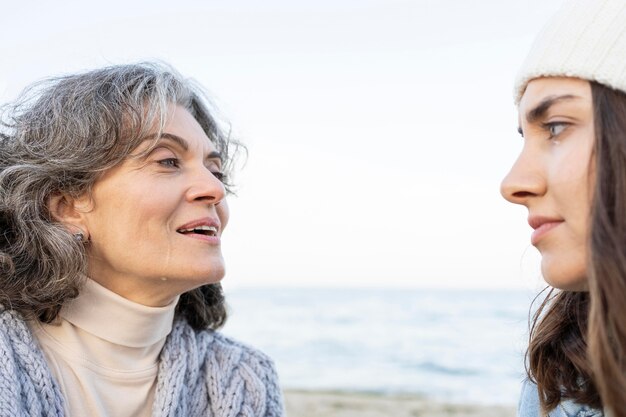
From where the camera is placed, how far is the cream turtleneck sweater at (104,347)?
273 cm

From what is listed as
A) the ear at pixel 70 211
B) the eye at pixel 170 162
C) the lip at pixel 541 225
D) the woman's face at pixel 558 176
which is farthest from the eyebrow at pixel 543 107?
the ear at pixel 70 211

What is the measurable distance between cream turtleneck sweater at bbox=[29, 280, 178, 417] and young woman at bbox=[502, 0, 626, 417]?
1.57 meters

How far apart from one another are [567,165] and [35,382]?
190 centimetres

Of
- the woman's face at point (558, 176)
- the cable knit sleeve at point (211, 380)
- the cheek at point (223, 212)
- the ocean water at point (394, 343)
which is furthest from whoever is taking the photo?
the ocean water at point (394, 343)

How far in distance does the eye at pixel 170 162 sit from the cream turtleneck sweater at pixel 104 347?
0.54m

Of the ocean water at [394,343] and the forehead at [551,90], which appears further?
the ocean water at [394,343]

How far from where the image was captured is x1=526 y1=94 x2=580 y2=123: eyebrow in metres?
1.90

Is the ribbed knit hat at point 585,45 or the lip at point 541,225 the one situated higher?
the ribbed knit hat at point 585,45

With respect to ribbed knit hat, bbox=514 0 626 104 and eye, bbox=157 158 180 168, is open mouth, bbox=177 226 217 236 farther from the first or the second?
ribbed knit hat, bbox=514 0 626 104

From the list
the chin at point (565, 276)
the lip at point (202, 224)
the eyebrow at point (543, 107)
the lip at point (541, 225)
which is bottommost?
the chin at point (565, 276)

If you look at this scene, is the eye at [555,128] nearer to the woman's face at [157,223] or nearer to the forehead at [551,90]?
the forehead at [551,90]

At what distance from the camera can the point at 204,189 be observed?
284cm

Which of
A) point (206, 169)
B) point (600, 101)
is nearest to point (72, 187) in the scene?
point (206, 169)

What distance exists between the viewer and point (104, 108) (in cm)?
286
